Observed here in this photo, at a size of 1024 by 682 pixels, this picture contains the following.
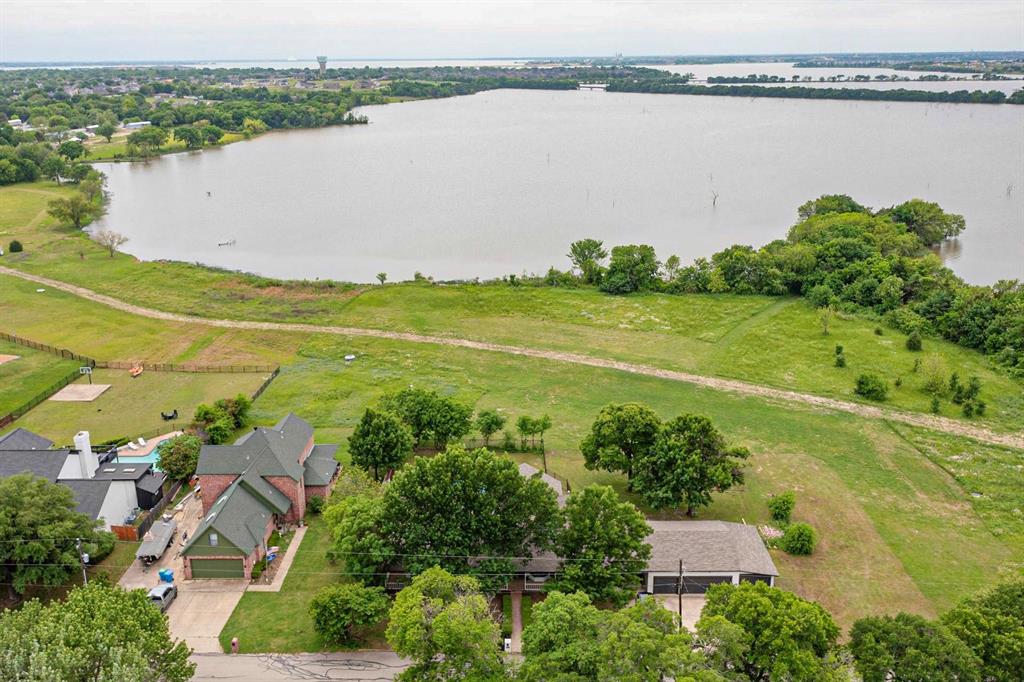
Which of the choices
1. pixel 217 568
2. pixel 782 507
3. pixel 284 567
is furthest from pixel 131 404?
pixel 782 507

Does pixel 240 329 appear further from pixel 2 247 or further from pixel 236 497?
pixel 2 247

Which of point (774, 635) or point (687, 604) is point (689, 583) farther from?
point (774, 635)

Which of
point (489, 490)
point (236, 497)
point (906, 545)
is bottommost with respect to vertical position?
point (906, 545)

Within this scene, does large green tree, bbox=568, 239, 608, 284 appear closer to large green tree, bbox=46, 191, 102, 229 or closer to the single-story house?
the single-story house

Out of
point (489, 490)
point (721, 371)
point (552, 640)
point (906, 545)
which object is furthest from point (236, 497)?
point (721, 371)

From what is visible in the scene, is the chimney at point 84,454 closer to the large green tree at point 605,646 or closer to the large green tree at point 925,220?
the large green tree at point 605,646

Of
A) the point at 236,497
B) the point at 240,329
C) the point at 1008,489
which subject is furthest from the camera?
A: the point at 240,329

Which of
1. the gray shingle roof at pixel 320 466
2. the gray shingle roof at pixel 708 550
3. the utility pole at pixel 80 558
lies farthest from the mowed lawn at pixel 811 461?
the utility pole at pixel 80 558
